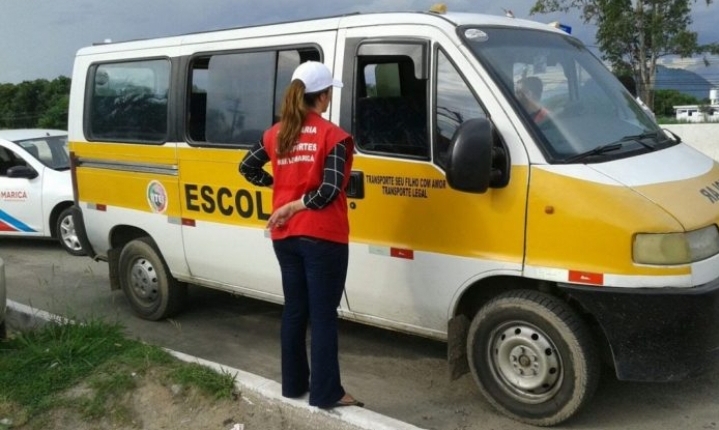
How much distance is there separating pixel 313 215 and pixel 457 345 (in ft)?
4.04

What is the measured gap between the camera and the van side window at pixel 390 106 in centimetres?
423

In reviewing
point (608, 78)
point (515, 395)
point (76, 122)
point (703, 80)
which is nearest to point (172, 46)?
point (76, 122)

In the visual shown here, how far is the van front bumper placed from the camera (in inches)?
138

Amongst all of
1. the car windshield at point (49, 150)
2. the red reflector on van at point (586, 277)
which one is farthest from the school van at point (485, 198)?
the car windshield at point (49, 150)

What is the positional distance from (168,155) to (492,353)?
9.62 ft

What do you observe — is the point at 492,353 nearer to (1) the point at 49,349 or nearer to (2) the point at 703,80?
(1) the point at 49,349

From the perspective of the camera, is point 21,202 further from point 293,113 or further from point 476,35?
point 476,35

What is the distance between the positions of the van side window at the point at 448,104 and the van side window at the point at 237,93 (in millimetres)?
954

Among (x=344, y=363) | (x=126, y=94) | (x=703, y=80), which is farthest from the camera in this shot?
(x=703, y=80)

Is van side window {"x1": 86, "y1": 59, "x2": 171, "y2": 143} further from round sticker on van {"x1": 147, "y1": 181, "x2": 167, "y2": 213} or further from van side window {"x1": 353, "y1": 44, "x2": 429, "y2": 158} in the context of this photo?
van side window {"x1": 353, "y1": 44, "x2": 429, "y2": 158}

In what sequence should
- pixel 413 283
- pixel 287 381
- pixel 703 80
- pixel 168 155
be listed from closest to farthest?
pixel 287 381 → pixel 413 283 → pixel 168 155 → pixel 703 80

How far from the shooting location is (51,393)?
4.36 m

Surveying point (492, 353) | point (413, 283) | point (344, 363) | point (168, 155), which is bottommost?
point (344, 363)

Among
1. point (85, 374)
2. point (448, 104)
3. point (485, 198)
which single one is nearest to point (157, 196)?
point (85, 374)
